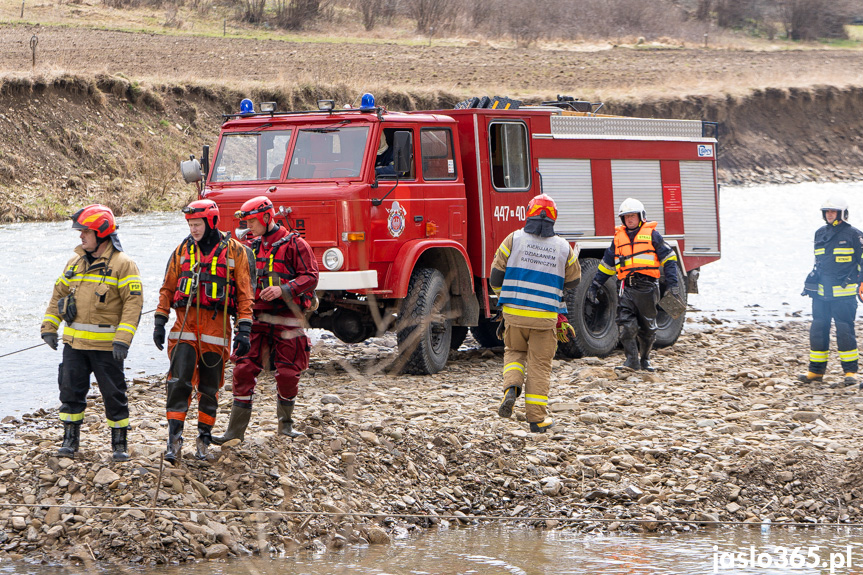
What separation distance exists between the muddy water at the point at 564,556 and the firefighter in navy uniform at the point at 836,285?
14.1ft

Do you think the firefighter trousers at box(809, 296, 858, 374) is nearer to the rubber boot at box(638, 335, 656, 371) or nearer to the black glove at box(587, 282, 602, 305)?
the rubber boot at box(638, 335, 656, 371)

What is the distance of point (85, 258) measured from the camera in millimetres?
7117

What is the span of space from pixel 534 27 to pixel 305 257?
55.3 m

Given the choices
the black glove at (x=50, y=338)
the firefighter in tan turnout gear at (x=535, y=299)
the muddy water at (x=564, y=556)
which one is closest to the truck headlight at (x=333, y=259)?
the firefighter in tan turnout gear at (x=535, y=299)

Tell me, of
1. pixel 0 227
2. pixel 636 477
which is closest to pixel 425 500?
pixel 636 477

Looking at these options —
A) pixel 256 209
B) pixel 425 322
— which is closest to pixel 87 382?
pixel 256 209

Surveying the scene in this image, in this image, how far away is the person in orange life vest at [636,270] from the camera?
36.9ft

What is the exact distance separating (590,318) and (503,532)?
20.8 ft

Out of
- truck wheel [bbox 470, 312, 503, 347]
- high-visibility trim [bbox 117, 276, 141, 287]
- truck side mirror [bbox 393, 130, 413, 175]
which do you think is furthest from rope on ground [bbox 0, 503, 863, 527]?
truck wheel [bbox 470, 312, 503, 347]

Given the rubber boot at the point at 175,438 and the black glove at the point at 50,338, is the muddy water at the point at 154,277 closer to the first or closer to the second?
the black glove at the point at 50,338

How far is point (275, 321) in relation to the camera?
795 cm

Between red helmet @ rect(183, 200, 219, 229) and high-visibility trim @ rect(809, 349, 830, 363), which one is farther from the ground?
red helmet @ rect(183, 200, 219, 229)

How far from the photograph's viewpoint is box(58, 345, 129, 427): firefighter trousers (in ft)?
23.2

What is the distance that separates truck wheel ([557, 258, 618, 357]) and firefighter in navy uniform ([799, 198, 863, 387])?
8.32ft
